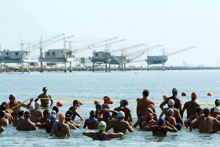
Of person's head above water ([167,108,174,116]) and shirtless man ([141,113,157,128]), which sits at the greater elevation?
person's head above water ([167,108,174,116])

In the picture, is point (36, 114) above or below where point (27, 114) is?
below

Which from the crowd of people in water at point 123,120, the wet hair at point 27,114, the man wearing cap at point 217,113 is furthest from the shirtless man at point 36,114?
the man wearing cap at point 217,113

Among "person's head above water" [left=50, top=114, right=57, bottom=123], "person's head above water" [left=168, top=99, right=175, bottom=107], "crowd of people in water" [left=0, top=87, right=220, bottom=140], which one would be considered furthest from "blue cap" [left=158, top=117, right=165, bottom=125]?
"person's head above water" [left=50, top=114, right=57, bottom=123]

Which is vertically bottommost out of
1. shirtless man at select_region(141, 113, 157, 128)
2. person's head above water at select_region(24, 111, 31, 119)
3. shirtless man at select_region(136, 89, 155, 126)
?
shirtless man at select_region(141, 113, 157, 128)

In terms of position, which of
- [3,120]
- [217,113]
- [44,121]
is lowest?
[44,121]

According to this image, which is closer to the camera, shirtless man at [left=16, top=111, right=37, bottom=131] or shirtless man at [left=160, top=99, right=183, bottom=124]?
shirtless man at [left=160, top=99, right=183, bottom=124]

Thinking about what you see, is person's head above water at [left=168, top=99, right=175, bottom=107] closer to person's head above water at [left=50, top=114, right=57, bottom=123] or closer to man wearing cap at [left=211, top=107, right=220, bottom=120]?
man wearing cap at [left=211, top=107, right=220, bottom=120]

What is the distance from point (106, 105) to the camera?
2859 cm

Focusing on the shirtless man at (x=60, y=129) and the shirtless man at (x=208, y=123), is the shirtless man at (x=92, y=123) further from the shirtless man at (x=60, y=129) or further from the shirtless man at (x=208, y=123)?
the shirtless man at (x=208, y=123)

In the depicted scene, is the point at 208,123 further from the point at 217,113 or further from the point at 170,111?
the point at 170,111

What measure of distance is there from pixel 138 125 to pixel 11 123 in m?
7.07

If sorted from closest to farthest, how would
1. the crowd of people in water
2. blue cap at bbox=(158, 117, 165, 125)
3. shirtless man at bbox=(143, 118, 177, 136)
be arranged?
1. blue cap at bbox=(158, 117, 165, 125)
2. the crowd of people in water
3. shirtless man at bbox=(143, 118, 177, 136)

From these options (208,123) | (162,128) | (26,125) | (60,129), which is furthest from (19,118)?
(208,123)

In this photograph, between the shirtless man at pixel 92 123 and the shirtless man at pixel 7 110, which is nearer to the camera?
the shirtless man at pixel 92 123
